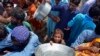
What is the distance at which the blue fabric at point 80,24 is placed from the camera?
625cm

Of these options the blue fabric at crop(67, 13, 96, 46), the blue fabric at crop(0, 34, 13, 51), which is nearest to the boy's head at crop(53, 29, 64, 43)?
the blue fabric at crop(67, 13, 96, 46)

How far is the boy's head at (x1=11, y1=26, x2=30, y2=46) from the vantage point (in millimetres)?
4957

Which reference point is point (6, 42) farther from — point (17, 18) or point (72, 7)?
point (72, 7)

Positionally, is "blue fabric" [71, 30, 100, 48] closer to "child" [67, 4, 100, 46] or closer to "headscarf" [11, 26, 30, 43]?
"child" [67, 4, 100, 46]

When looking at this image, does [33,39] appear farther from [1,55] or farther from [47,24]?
[47,24]

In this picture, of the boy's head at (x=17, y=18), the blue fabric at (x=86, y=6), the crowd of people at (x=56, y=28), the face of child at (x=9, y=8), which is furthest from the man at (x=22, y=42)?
the face of child at (x=9, y=8)

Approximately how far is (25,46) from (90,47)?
816 millimetres

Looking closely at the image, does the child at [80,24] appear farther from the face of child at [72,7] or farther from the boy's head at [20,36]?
the boy's head at [20,36]

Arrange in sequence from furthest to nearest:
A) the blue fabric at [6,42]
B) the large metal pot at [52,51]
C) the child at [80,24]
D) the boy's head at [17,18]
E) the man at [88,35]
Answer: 1. the child at [80,24]
2. the boy's head at [17,18]
3. the man at [88,35]
4. the blue fabric at [6,42]
5. the large metal pot at [52,51]

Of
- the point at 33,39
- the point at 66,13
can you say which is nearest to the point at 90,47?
the point at 33,39

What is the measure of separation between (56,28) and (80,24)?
20.2 inches

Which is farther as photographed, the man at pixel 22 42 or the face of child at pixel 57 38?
the face of child at pixel 57 38

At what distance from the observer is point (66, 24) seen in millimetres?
6875

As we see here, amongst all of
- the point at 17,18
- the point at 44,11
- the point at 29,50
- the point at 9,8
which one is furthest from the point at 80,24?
the point at 9,8
